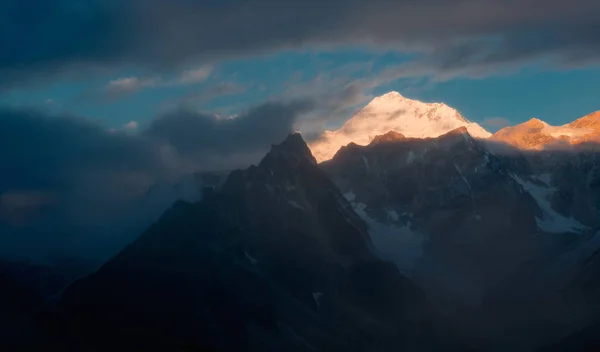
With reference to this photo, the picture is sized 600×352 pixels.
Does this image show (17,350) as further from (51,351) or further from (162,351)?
(162,351)

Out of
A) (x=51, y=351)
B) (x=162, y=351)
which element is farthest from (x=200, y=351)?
(x=51, y=351)

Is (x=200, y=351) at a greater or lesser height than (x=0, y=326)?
lesser

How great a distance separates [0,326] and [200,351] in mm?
66034

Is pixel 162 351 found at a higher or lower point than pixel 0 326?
lower

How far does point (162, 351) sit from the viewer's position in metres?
191

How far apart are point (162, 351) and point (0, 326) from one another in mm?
32770

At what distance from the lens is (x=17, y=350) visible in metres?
189

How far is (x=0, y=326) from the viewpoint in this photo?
19950 centimetres

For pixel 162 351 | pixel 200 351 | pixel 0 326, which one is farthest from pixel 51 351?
pixel 200 351

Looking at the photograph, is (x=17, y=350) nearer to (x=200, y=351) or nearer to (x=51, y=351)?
(x=51, y=351)

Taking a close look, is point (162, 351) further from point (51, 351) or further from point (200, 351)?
point (200, 351)

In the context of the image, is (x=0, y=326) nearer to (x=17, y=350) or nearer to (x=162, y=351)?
(x=17, y=350)

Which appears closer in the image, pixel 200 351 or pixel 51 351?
pixel 200 351

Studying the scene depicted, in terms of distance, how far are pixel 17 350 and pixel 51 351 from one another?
38.4 ft
